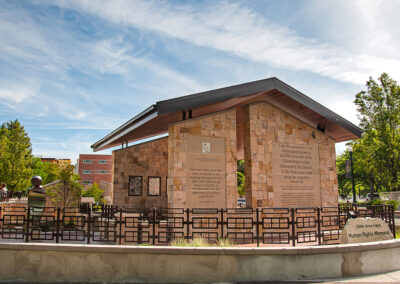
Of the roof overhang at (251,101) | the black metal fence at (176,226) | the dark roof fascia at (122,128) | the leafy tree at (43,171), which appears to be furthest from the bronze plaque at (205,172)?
the leafy tree at (43,171)

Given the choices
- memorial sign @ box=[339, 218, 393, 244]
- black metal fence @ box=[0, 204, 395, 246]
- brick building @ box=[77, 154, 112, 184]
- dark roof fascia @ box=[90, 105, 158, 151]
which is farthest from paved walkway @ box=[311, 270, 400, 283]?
brick building @ box=[77, 154, 112, 184]

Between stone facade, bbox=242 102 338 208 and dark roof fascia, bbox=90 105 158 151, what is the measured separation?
4.76 meters

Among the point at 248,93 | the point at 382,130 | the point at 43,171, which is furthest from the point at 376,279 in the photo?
the point at 43,171

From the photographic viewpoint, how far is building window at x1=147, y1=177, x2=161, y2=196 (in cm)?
2048

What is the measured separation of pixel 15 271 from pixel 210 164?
7.68 metres

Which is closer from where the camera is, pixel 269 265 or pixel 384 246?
pixel 269 265

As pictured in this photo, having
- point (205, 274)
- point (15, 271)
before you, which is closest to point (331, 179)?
point (205, 274)

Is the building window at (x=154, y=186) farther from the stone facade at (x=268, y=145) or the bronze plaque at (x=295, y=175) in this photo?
the bronze plaque at (x=295, y=175)

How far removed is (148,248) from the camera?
7.16 m

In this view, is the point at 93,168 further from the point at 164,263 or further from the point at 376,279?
the point at 376,279

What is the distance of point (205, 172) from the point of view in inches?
511

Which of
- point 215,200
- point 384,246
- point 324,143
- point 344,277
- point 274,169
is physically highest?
point 324,143

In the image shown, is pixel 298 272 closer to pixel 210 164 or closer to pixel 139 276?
pixel 139 276

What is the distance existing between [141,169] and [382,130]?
86.3 ft
